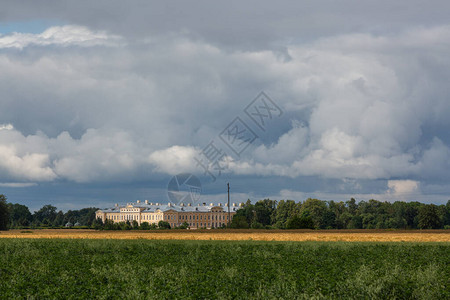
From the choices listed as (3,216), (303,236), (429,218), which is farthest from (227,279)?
(429,218)

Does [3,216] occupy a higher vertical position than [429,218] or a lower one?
higher

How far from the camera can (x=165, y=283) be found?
23875 mm

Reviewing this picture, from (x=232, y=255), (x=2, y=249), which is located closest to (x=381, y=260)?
(x=232, y=255)

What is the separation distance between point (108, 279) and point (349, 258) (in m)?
18.8

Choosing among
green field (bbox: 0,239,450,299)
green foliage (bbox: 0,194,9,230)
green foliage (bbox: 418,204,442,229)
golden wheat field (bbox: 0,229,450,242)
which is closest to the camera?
green field (bbox: 0,239,450,299)

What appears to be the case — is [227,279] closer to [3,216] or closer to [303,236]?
[303,236]

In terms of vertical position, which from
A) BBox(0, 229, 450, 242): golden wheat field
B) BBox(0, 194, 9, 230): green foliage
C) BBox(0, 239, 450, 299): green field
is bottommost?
BBox(0, 229, 450, 242): golden wheat field

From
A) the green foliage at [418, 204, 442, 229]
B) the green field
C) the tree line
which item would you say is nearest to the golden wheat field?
the green field

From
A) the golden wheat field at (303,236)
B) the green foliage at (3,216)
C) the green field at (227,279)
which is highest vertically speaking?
the green foliage at (3,216)

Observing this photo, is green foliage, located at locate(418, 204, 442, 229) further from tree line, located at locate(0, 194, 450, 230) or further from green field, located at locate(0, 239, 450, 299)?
green field, located at locate(0, 239, 450, 299)

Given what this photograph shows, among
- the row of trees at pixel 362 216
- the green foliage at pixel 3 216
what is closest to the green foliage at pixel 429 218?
the row of trees at pixel 362 216

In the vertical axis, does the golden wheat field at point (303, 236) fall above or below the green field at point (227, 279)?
A: below

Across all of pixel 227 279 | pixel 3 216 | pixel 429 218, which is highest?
pixel 3 216

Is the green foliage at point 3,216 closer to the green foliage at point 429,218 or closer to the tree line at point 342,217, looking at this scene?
the tree line at point 342,217
